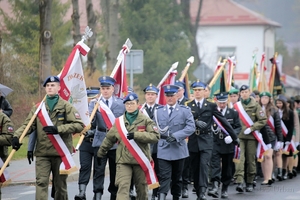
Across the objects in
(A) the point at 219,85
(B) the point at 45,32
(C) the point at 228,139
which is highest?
(B) the point at 45,32

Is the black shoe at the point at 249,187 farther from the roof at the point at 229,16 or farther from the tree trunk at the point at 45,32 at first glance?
the roof at the point at 229,16

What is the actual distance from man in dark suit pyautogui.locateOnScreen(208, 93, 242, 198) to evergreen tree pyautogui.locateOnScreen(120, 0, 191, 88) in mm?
29395

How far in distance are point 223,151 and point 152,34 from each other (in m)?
31.3

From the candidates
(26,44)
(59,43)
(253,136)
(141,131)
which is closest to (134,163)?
(141,131)

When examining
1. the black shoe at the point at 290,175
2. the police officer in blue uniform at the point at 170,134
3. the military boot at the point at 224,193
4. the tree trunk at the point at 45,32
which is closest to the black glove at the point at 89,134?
the police officer in blue uniform at the point at 170,134

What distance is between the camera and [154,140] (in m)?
12.1

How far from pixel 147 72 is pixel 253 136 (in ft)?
97.3

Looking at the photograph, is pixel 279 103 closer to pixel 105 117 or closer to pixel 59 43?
pixel 105 117

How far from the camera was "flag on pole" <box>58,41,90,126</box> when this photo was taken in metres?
13.1

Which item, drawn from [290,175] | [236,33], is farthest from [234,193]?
[236,33]

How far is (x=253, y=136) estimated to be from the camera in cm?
1680

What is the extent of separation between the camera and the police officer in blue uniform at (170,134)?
44.4ft

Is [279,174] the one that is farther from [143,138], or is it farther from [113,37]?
[113,37]

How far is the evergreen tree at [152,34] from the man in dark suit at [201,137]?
30.5 metres
